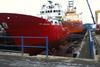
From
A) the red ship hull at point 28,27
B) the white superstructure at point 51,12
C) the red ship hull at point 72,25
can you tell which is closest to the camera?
the red ship hull at point 28,27

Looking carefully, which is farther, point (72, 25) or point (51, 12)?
point (72, 25)

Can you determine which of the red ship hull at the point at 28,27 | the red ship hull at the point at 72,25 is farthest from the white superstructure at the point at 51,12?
the red ship hull at the point at 72,25

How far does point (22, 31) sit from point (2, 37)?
33.5 inches

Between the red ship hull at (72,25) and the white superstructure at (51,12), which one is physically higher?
the white superstructure at (51,12)

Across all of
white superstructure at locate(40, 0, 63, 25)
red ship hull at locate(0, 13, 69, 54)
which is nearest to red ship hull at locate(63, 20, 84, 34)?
white superstructure at locate(40, 0, 63, 25)

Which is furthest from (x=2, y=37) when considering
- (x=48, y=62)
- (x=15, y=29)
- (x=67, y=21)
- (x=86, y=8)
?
(x=86, y=8)

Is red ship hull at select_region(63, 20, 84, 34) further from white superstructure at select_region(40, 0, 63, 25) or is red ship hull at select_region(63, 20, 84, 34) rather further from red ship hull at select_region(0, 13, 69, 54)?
red ship hull at select_region(0, 13, 69, 54)

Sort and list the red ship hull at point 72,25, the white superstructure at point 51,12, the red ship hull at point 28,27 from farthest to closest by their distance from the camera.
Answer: the red ship hull at point 72,25 → the white superstructure at point 51,12 → the red ship hull at point 28,27

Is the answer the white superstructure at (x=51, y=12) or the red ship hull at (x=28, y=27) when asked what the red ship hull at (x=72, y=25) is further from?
the red ship hull at (x=28, y=27)

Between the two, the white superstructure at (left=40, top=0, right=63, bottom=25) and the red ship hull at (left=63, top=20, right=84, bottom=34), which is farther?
the red ship hull at (left=63, top=20, right=84, bottom=34)

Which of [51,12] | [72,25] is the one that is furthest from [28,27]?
[72,25]

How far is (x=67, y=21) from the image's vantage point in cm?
1432

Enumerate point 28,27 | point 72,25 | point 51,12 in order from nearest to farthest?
point 28,27
point 51,12
point 72,25

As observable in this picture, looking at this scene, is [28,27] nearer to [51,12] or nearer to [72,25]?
[51,12]
